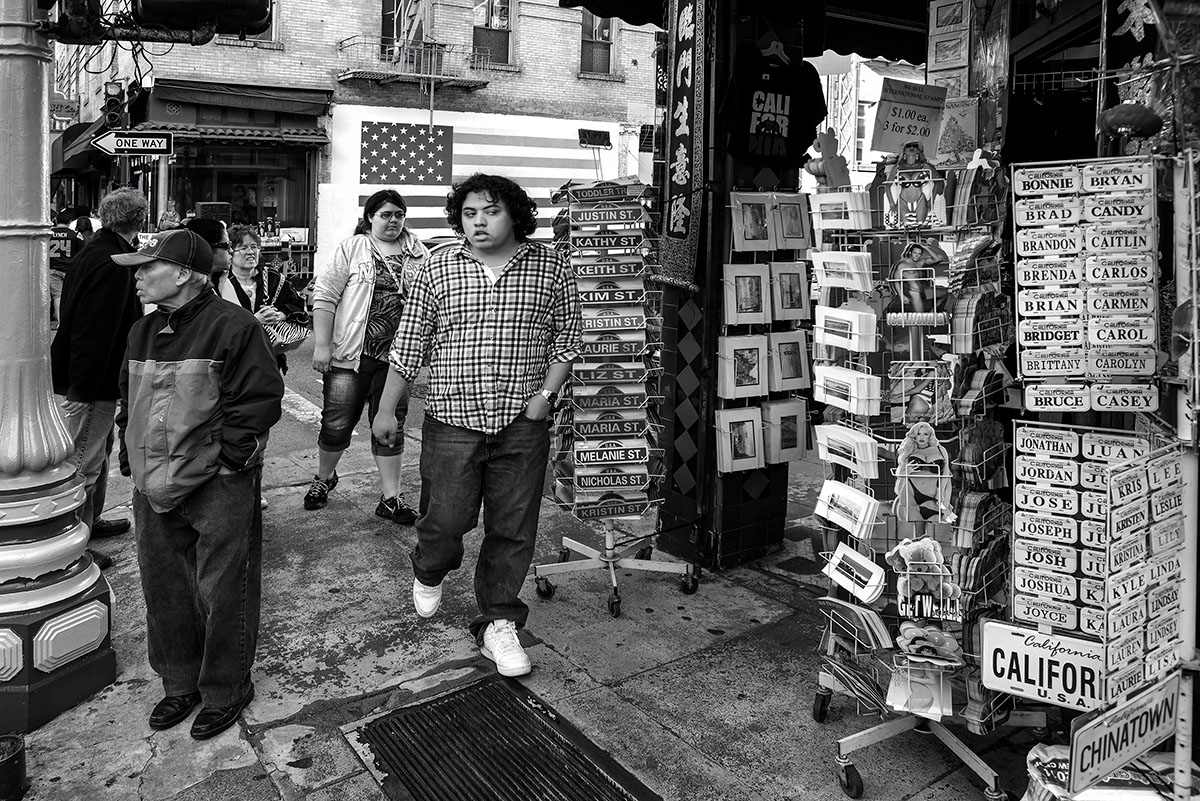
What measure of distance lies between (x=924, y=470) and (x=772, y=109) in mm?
2689

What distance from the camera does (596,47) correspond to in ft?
72.6

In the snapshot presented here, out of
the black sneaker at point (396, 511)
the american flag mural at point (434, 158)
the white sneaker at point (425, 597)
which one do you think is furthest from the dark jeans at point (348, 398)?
the american flag mural at point (434, 158)

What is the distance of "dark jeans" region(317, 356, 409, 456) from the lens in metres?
5.85

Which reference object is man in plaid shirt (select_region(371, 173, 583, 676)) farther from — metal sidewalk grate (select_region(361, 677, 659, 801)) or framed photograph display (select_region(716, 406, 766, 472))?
framed photograph display (select_region(716, 406, 766, 472))

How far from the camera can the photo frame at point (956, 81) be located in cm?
369

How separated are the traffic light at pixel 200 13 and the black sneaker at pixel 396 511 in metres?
3.14

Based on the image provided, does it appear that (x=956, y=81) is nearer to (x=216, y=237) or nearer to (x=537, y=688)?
(x=537, y=688)

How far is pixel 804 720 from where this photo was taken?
3.67m

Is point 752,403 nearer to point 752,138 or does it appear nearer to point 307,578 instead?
point 752,138

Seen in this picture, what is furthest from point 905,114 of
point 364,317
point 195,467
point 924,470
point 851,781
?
point 364,317

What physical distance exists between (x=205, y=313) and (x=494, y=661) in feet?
6.35

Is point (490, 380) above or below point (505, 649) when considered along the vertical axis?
above

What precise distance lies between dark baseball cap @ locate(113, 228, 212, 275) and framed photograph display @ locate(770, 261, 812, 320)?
3.05 metres

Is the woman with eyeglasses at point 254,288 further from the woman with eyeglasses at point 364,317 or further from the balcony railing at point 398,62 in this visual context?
the balcony railing at point 398,62
